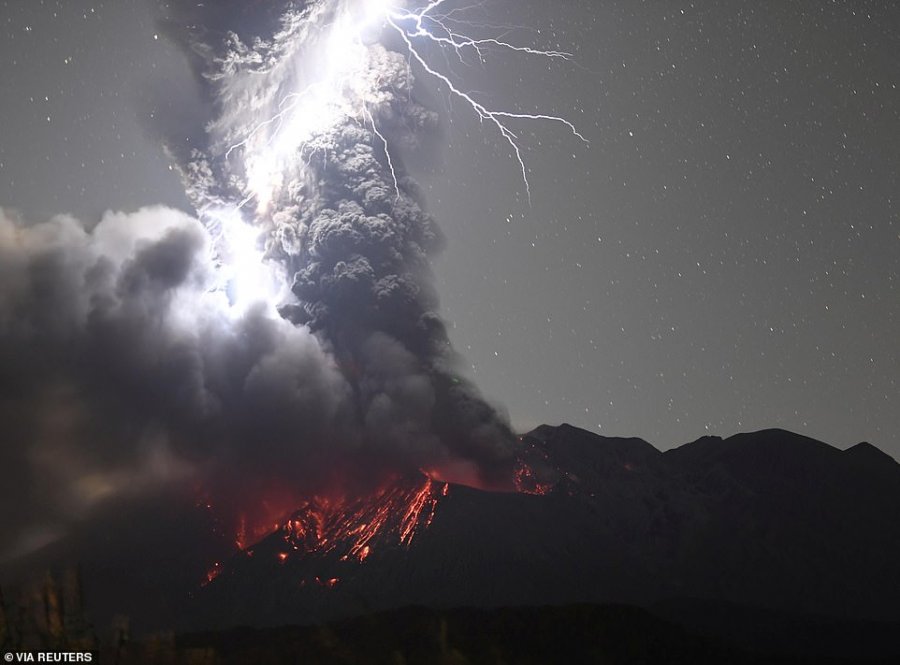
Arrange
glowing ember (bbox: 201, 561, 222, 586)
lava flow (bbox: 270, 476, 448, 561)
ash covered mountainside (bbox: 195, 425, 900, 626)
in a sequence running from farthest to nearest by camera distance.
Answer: lava flow (bbox: 270, 476, 448, 561) < glowing ember (bbox: 201, 561, 222, 586) < ash covered mountainside (bbox: 195, 425, 900, 626)

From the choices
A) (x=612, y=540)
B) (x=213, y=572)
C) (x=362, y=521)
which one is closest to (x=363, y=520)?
(x=362, y=521)

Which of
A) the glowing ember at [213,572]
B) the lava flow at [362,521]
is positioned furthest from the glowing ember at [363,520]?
the glowing ember at [213,572]

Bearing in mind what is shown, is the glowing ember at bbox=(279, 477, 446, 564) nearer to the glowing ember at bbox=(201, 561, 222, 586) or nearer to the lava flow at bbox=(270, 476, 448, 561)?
the lava flow at bbox=(270, 476, 448, 561)

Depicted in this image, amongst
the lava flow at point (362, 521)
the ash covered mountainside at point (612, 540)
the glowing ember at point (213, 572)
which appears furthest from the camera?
the lava flow at point (362, 521)

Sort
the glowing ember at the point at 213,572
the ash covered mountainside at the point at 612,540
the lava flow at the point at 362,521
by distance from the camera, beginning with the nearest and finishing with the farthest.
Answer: the ash covered mountainside at the point at 612,540
the glowing ember at the point at 213,572
the lava flow at the point at 362,521

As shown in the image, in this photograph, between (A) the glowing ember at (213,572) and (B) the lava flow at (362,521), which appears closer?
(A) the glowing ember at (213,572)

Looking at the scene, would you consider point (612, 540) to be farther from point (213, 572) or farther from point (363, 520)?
point (213, 572)

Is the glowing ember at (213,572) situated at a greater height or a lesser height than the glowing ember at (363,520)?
lesser

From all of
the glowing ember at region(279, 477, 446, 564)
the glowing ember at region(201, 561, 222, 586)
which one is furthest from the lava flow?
the glowing ember at region(201, 561, 222, 586)

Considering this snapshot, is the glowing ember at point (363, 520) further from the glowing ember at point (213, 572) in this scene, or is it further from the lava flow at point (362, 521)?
the glowing ember at point (213, 572)
